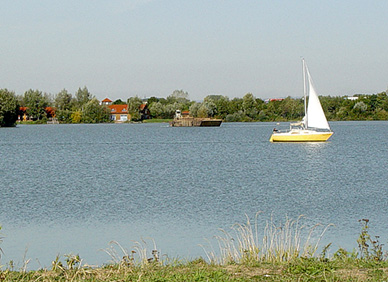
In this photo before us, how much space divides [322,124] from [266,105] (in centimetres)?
10407

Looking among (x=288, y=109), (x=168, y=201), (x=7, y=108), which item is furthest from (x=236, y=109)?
(x=168, y=201)

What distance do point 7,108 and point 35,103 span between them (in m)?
37.6

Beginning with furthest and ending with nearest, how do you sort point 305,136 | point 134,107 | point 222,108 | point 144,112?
1. point 144,112
2. point 134,107
3. point 222,108
4. point 305,136

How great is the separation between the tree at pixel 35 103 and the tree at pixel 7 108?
29.8 meters

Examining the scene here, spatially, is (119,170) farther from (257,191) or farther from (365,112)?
(365,112)

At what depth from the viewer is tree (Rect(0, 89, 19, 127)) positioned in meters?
118

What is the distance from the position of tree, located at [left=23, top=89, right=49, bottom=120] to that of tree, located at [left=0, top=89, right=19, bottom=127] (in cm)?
2978

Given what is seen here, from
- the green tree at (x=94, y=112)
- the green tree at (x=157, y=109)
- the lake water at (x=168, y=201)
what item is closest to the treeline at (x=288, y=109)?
the green tree at (x=157, y=109)

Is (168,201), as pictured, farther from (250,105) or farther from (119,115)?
(119,115)

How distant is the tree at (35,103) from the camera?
155 meters

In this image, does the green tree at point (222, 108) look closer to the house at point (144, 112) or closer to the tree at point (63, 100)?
the house at point (144, 112)

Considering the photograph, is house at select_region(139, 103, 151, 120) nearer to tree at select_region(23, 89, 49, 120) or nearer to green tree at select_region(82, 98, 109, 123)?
green tree at select_region(82, 98, 109, 123)

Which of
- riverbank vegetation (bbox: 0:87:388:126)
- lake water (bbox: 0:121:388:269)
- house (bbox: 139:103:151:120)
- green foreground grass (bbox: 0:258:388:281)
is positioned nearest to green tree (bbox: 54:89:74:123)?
riverbank vegetation (bbox: 0:87:388:126)

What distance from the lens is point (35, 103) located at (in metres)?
158
